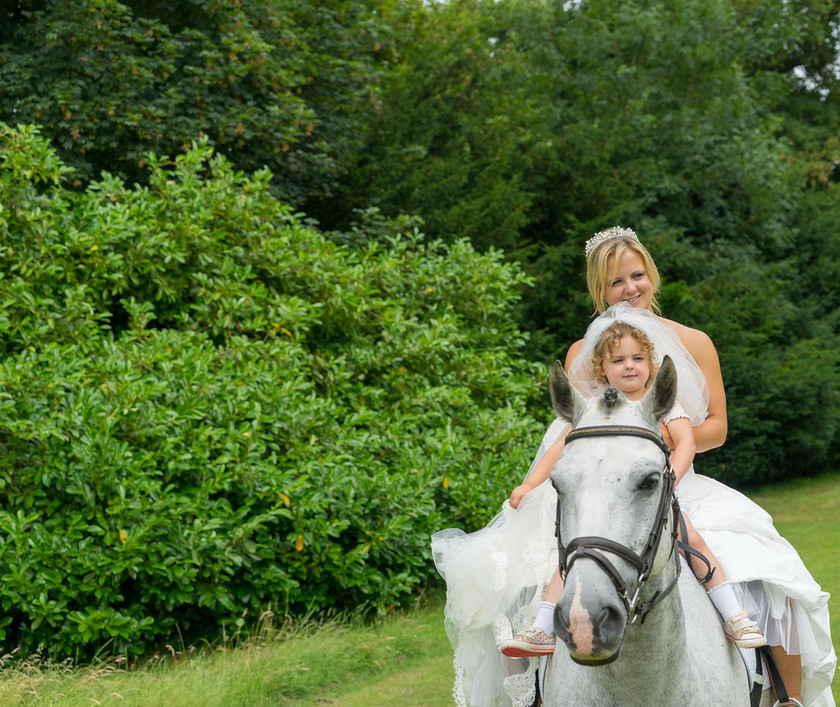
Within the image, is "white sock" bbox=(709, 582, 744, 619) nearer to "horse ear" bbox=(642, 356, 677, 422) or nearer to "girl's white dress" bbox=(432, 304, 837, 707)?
"girl's white dress" bbox=(432, 304, 837, 707)

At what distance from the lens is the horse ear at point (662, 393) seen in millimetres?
2639

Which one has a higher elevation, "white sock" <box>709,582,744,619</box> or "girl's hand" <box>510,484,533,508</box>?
"girl's hand" <box>510,484,533,508</box>

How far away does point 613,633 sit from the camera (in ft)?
7.11

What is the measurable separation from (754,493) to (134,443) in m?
15.6

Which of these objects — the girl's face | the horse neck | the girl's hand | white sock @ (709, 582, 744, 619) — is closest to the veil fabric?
the girl's face

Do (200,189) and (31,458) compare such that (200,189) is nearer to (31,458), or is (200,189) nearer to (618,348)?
(31,458)

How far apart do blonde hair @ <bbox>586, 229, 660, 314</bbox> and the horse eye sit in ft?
5.61

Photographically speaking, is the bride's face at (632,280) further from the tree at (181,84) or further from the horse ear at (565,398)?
the tree at (181,84)

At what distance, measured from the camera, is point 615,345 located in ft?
11.1

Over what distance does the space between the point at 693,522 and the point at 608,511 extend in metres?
1.40

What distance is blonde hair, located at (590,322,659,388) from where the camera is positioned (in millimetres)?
3385

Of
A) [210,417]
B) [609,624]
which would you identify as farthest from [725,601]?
[210,417]

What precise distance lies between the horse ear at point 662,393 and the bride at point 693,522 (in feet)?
2.31

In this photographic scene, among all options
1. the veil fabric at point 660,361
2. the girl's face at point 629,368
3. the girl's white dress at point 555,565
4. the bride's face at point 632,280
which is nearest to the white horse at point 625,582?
the girl's white dress at point 555,565
